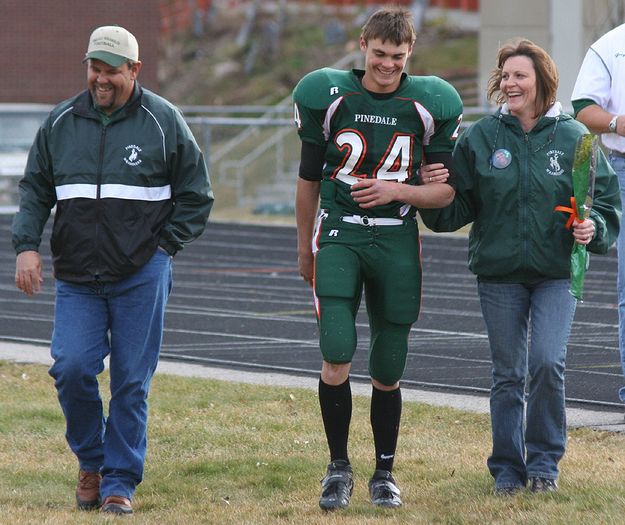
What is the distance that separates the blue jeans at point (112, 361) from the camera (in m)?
5.76

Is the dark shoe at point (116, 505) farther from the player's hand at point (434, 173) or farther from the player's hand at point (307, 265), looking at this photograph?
the player's hand at point (434, 173)

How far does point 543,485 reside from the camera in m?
5.61

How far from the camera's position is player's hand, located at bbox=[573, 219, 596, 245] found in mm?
5504

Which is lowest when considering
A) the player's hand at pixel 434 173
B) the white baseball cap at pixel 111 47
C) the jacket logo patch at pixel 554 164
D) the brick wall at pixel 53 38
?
the player's hand at pixel 434 173

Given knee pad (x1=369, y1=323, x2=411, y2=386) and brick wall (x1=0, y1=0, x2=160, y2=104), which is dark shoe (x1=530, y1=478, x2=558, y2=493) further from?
brick wall (x1=0, y1=0, x2=160, y2=104)

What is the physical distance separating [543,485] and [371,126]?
1.59 m

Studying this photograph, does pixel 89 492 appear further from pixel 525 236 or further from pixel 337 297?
pixel 525 236

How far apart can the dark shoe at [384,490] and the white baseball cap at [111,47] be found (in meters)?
1.99

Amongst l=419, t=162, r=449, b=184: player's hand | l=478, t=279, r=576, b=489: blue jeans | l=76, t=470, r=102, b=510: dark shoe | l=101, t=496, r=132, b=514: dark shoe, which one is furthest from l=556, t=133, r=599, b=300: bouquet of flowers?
l=76, t=470, r=102, b=510: dark shoe

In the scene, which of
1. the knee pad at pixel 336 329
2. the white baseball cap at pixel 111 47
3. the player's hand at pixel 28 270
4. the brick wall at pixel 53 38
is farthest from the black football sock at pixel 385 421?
the brick wall at pixel 53 38

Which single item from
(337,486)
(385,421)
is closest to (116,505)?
(337,486)

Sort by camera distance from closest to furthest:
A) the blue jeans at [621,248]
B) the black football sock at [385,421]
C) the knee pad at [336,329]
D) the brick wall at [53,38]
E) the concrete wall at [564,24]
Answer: the knee pad at [336,329] < the black football sock at [385,421] < the blue jeans at [621,248] < the concrete wall at [564,24] < the brick wall at [53,38]

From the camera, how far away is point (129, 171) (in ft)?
18.8

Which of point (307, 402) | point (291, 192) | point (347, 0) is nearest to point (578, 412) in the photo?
point (307, 402)
